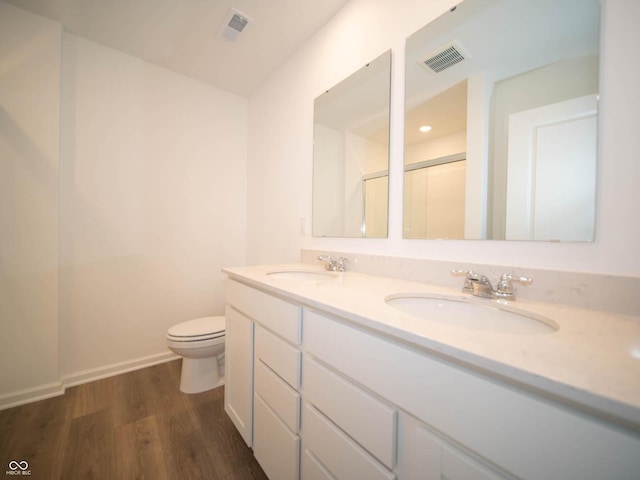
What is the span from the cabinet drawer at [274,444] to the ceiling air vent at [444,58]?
162 centimetres

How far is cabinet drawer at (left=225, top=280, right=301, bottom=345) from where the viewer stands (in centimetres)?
85

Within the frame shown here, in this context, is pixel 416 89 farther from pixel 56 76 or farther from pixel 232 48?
pixel 56 76

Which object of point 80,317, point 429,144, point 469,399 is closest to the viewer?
point 469,399

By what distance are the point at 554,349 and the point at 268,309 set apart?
2.83 feet

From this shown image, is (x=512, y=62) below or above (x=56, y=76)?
below

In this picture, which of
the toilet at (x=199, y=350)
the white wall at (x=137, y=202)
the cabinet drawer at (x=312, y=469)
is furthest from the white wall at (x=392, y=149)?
the cabinet drawer at (x=312, y=469)

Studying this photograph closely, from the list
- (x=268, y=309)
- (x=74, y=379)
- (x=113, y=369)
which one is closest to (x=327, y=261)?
(x=268, y=309)

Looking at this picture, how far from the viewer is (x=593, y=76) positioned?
2.34ft

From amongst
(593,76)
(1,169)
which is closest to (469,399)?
(593,76)

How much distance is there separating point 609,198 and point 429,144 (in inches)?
24.1

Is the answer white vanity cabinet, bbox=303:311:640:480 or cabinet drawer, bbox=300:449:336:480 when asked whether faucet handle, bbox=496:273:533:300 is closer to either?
white vanity cabinet, bbox=303:311:640:480

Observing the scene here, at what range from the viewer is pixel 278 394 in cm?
92

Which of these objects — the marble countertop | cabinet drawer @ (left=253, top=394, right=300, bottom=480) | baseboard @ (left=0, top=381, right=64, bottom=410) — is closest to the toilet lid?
cabinet drawer @ (left=253, top=394, right=300, bottom=480)

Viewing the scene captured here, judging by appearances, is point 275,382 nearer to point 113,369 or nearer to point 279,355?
point 279,355
